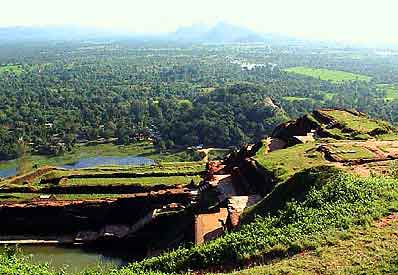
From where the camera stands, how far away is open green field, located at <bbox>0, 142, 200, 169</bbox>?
65312 millimetres

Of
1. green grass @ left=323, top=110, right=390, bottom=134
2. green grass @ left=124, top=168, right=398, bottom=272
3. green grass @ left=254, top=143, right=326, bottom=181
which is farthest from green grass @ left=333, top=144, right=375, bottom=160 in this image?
green grass @ left=323, top=110, right=390, bottom=134

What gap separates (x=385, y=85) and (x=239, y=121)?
73.2 metres

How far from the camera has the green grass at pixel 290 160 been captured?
24.9 meters

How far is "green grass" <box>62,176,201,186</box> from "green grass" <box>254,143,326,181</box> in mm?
8799

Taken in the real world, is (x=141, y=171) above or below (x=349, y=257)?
below

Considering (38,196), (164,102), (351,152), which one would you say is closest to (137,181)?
(38,196)

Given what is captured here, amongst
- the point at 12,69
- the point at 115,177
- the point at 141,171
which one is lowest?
the point at 12,69

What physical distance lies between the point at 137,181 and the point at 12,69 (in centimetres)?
14505

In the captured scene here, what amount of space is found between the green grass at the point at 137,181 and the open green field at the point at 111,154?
25.3 m

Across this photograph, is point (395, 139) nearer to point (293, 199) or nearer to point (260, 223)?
point (293, 199)

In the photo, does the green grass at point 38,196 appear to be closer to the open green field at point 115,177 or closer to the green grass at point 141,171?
the open green field at point 115,177

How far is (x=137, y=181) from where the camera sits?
37125 millimetres

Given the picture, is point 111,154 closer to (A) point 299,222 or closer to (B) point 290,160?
(B) point 290,160

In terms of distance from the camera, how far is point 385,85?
453 feet
